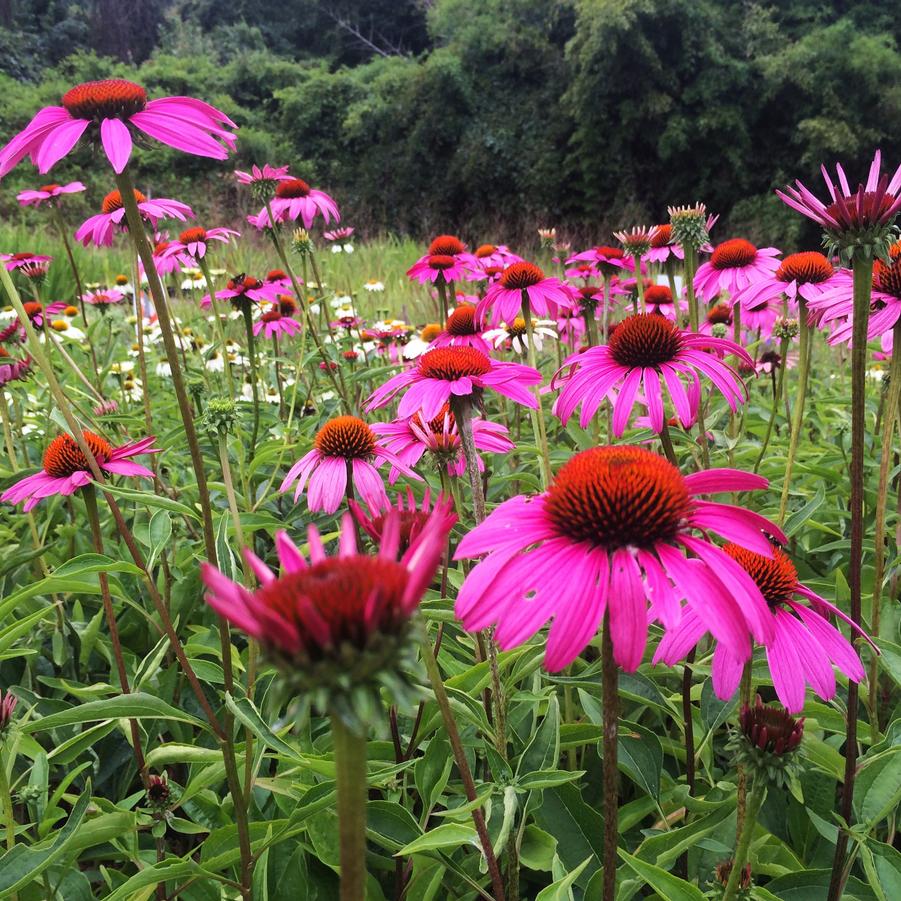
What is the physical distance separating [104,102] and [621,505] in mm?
693

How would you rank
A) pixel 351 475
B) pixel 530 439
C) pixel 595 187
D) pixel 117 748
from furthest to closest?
1. pixel 595 187
2. pixel 530 439
3. pixel 117 748
4. pixel 351 475

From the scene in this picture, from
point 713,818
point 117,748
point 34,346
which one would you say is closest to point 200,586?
point 117,748

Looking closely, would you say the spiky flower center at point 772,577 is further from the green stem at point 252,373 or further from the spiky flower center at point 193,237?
the spiky flower center at point 193,237

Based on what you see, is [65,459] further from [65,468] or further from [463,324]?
[463,324]

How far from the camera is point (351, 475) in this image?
3.58ft

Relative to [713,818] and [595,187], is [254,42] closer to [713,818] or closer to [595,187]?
[595,187]

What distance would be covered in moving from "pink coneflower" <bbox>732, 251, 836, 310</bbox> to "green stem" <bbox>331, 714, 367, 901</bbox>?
1.10 m

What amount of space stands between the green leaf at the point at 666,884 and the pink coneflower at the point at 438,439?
484mm

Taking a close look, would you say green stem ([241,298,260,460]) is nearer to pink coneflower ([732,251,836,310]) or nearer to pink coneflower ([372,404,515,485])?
pink coneflower ([372,404,515,485])

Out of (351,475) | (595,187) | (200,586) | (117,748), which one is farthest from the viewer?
(595,187)

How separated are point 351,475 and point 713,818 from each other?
2.05 ft

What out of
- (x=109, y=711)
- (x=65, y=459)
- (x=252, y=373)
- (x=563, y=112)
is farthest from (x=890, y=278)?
(x=563, y=112)

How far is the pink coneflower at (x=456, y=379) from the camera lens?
909mm

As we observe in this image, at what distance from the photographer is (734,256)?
58.4 inches
